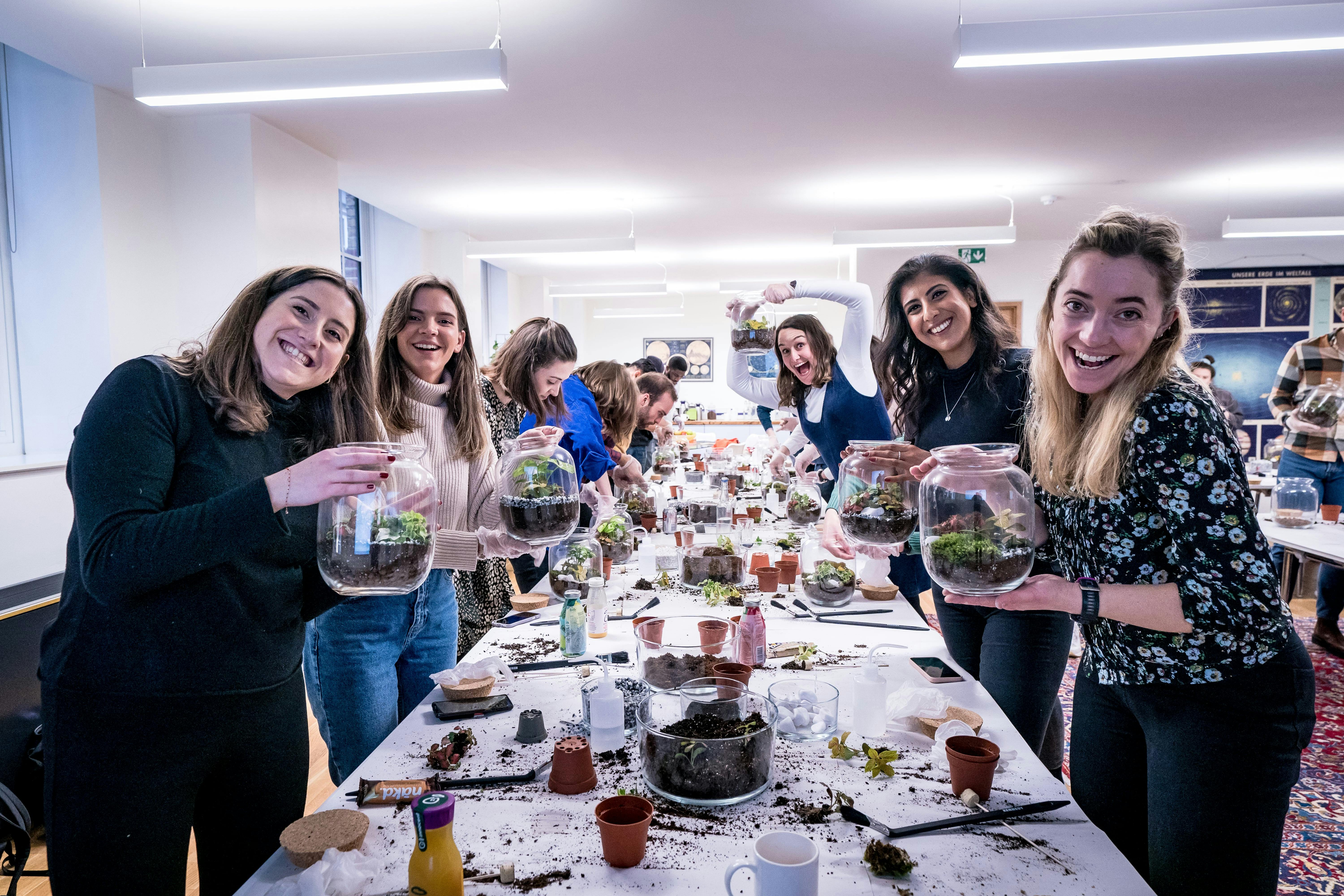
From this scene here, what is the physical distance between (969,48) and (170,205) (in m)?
4.87

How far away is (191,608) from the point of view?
1.28 metres

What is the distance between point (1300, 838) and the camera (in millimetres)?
2535

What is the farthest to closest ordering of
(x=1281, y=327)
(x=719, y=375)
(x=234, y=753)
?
(x=719, y=375) < (x=1281, y=327) < (x=234, y=753)

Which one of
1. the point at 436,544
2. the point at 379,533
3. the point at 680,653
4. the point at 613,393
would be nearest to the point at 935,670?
the point at 680,653

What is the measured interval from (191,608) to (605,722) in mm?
745

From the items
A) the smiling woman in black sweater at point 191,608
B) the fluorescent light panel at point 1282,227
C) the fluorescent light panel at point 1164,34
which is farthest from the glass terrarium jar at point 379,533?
the fluorescent light panel at point 1282,227

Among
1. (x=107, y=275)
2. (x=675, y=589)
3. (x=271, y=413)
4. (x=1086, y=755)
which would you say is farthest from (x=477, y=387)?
(x=107, y=275)

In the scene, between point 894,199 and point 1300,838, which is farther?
point 894,199

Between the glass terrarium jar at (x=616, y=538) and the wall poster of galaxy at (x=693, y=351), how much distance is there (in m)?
12.8

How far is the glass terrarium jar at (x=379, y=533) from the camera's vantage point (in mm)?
1198

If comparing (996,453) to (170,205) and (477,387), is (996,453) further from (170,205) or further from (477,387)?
(170,205)

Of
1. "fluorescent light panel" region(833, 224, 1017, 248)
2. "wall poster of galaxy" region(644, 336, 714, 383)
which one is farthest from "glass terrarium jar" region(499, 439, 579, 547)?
"wall poster of galaxy" region(644, 336, 714, 383)

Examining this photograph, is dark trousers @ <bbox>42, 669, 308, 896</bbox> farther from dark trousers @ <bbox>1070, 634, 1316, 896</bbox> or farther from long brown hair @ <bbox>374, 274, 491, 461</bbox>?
dark trousers @ <bbox>1070, 634, 1316, 896</bbox>

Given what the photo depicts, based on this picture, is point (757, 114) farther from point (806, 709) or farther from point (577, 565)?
point (806, 709)
